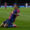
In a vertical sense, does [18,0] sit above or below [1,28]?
above

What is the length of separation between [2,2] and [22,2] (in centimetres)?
387

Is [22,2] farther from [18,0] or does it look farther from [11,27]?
[11,27]

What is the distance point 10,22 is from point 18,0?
1947cm

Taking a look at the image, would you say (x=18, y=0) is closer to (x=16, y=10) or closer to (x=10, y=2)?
(x=10, y=2)

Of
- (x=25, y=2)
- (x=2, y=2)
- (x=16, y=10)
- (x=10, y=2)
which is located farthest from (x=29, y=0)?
(x=16, y=10)

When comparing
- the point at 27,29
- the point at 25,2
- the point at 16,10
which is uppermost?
the point at 25,2

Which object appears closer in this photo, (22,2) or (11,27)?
(11,27)

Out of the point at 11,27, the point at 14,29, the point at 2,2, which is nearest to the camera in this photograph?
the point at 14,29

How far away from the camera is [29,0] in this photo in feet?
80.6

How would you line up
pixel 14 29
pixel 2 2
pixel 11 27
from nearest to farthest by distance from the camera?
pixel 14 29 → pixel 11 27 → pixel 2 2

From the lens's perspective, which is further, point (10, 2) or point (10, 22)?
point (10, 2)

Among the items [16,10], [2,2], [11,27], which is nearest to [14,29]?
[11,27]

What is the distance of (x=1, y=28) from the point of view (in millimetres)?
5297

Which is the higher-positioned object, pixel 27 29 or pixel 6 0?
pixel 6 0
